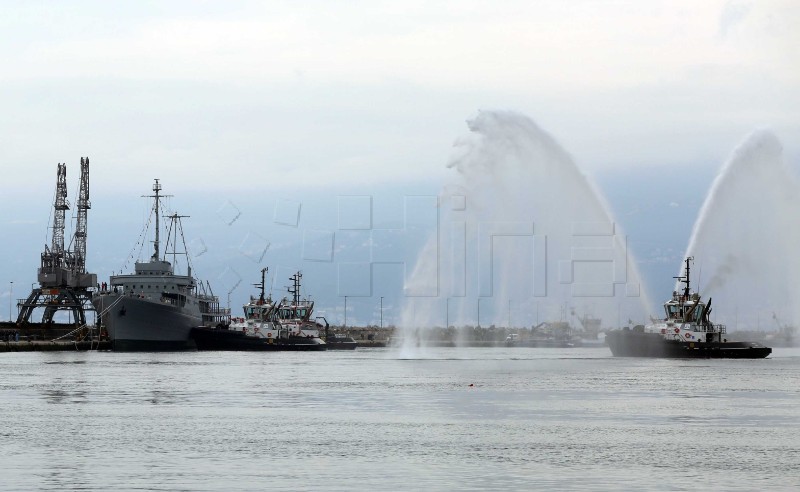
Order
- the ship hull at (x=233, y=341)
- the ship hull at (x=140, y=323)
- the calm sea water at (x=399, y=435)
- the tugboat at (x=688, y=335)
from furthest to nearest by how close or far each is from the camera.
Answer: the ship hull at (x=233, y=341), the ship hull at (x=140, y=323), the tugboat at (x=688, y=335), the calm sea water at (x=399, y=435)

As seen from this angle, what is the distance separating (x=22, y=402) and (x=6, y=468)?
27.4 meters

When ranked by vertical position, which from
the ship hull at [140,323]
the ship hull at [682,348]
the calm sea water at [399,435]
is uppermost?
the ship hull at [140,323]

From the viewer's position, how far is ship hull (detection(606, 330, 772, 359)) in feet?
416

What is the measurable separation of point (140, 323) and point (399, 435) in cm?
12505

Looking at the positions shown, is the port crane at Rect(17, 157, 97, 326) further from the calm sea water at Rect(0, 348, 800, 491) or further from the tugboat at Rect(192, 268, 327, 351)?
the calm sea water at Rect(0, 348, 800, 491)

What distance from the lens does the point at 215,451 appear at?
41281 millimetres

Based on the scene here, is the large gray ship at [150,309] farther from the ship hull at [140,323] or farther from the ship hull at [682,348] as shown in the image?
the ship hull at [682,348]

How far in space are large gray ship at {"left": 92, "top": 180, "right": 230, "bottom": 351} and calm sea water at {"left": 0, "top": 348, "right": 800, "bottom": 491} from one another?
80376 mm

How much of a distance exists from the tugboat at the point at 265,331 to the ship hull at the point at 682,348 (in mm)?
63547

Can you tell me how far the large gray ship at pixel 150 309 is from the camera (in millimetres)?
164125

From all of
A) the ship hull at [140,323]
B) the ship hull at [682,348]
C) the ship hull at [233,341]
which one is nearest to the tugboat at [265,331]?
the ship hull at [233,341]

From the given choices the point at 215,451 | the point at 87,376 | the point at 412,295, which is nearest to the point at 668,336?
the point at 412,295

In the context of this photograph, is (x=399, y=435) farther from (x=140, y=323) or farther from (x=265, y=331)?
(x=265, y=331)

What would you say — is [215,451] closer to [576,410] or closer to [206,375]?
[576,410]
